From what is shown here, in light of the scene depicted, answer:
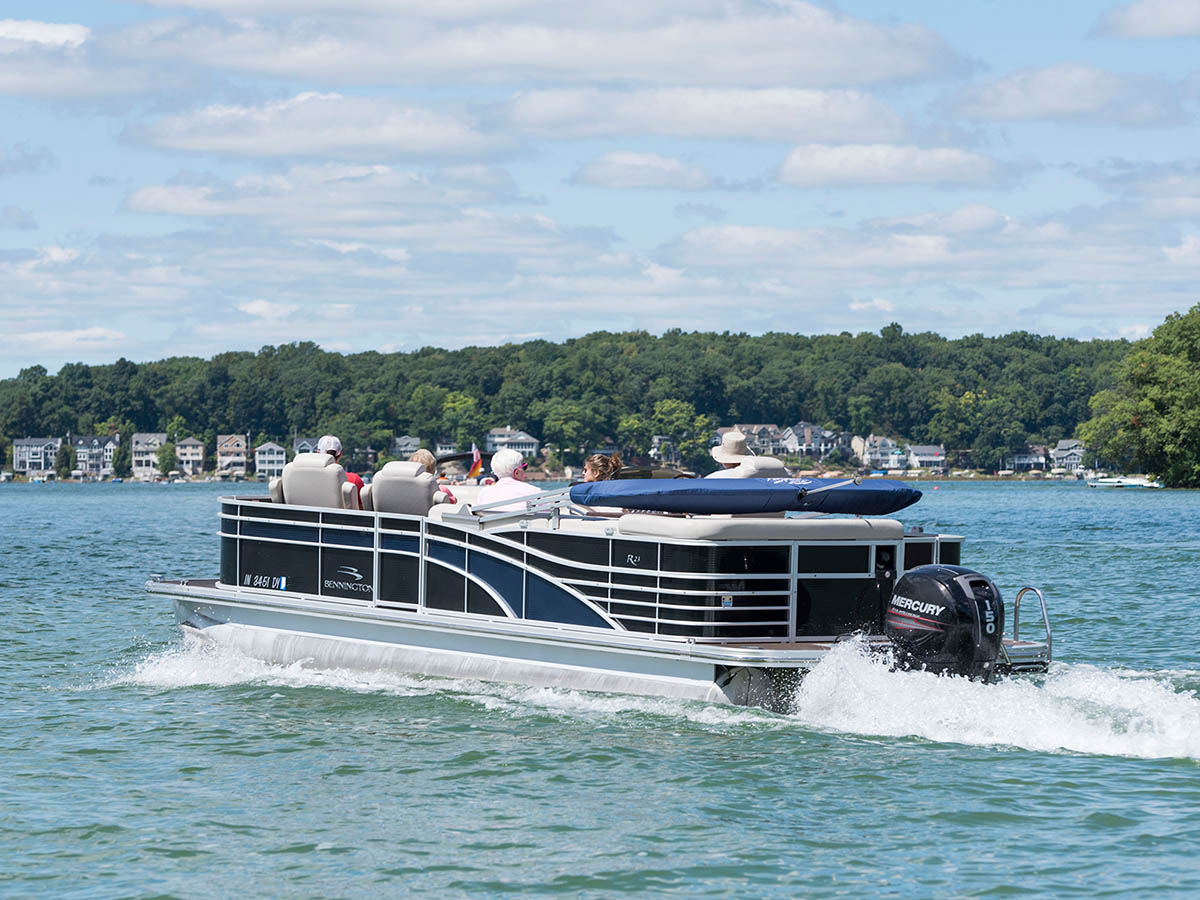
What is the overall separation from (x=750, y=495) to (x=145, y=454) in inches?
7149

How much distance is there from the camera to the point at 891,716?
11.5 m

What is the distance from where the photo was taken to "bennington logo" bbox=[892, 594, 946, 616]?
11.5 m

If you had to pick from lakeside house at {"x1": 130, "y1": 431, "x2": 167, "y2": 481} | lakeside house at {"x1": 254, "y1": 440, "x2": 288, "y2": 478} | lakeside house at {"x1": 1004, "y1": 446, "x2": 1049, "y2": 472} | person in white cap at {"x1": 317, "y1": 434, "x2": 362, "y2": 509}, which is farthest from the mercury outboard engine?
lakeside house at {"x1": 130, "y1": 431, "x2": 167, "y2": 481}

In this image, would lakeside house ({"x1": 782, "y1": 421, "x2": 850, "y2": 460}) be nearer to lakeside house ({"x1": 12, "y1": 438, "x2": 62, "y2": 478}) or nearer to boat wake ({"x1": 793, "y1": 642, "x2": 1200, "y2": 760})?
lakeside house ({"x1": 12, "y1": 438, "x2": 62, "y2": 478})

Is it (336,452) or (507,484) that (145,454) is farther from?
(507,484)

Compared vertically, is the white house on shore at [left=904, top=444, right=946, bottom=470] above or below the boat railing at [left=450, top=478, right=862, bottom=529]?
below

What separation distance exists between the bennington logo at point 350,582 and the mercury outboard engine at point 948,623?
15.6 ft

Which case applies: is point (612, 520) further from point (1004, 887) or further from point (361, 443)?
point (361, 443)

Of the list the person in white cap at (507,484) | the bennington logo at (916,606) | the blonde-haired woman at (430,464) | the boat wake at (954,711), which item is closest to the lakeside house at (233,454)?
the blonde-haired woman at (430,464)

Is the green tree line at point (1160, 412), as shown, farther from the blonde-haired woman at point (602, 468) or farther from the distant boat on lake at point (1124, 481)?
the blonde-haired woman at point (602, 468)

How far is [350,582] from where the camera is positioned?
14328mm

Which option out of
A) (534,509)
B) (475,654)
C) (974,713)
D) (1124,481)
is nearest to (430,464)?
(534,509)

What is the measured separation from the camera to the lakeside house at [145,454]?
183250 millimetres

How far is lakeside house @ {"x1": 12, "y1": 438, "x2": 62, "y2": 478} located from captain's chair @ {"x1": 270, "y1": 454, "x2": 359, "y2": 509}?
176 meters
